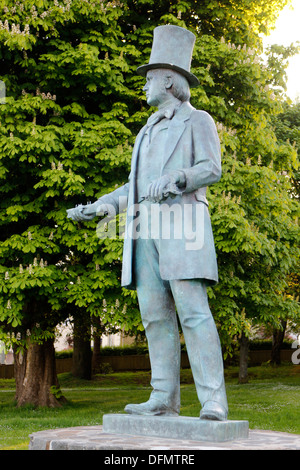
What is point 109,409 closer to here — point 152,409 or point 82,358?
point 82,358

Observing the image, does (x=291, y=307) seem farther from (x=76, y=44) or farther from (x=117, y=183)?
(x=76, y=44)

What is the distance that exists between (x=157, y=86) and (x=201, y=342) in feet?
7.09

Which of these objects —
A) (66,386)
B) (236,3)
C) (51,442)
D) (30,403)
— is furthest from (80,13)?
(66,386)

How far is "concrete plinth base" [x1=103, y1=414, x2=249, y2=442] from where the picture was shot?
5.17m

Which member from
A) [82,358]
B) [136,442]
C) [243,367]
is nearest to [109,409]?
[243,367]

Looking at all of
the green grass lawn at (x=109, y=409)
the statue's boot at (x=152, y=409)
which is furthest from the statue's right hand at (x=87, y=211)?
the green grass lawn at (x=109, y=409)

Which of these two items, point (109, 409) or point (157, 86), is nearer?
point (157, 86)

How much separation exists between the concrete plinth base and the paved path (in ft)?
0.21

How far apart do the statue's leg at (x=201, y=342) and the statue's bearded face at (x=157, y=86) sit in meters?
1.59

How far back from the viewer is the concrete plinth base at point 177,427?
5.17 meters

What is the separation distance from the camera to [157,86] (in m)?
6.06

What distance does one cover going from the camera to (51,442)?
5.37m

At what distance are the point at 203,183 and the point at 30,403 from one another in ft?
40.5

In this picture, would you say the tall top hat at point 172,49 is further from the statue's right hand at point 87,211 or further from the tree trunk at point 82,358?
the tree trunk at point 82,358
